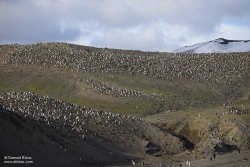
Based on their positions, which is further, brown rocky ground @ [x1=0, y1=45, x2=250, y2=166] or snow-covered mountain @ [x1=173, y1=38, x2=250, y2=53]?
snow-covered mountain @ [x1=173, y1=38, x2=250, y2=53]

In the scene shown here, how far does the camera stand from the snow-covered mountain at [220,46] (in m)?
161

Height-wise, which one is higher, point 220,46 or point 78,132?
point 220,46

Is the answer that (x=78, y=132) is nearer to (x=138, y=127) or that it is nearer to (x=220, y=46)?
(x=138, y=127)

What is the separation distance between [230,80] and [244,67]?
10296 mm

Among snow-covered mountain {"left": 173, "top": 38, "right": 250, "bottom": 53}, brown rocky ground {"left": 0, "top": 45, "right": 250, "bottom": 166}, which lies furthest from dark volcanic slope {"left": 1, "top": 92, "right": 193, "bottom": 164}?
snow-covered mountain {"left": 173, "top": 38, "right": 250, "bottom": 53}

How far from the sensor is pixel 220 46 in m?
166

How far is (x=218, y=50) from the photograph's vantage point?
162625 millimetres

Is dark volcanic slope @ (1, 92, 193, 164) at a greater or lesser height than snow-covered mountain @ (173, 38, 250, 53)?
lesser

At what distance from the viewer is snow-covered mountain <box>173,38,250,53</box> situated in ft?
529

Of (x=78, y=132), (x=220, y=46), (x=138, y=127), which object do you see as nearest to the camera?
(x=78, y=132)

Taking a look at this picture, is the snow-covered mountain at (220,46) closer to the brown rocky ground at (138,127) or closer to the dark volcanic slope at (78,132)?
the brown rocky ground at (138,127)

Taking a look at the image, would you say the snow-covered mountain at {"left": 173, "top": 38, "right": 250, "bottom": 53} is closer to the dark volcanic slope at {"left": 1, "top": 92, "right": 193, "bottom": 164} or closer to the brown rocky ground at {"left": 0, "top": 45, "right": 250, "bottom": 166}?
the brown rocky ground at {"left": 0, "top": 45, "right": 250, "bottom": 166}

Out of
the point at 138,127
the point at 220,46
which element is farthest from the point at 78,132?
the point at 220,46

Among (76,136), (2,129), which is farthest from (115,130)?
(2,129)
